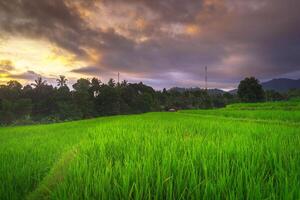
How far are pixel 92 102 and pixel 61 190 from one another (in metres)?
65.2

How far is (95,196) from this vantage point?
5.02 feet

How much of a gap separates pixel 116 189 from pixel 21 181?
187 centimetres

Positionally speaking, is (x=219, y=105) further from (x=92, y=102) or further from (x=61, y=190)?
(x=61, y=190)

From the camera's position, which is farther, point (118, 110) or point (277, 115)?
point (118, 110)

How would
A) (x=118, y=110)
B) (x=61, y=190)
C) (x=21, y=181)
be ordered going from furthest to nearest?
(x=118, y=110), (x=21, y=181), (x=61, y=190)

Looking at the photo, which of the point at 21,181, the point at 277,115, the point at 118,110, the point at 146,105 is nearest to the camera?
the point at 21,181

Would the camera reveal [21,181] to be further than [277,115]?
No

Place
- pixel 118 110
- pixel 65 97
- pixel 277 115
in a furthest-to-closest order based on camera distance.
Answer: pixel 118 110 < pixel 65 97 < pixel 277 115

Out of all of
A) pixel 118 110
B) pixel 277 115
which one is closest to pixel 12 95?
pixel 118 110

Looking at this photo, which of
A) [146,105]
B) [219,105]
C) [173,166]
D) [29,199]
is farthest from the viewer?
[219,105]

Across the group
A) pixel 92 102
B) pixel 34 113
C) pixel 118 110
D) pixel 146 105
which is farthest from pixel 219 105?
pixel 34 113

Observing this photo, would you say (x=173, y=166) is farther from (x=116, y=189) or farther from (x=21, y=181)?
(x=21, y=181)

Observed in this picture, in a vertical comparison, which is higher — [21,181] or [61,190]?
[61,190]

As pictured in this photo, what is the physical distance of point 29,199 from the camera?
89.6 inches
